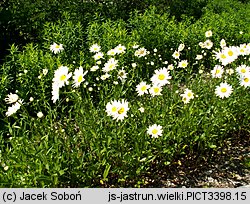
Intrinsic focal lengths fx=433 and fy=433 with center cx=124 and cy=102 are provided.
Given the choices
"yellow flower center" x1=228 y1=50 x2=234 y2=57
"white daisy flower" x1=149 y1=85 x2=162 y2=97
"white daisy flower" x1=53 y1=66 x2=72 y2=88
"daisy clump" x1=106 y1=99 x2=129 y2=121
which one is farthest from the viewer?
"yellow flower center" x1=228 y1=50 x2=234 y2=57

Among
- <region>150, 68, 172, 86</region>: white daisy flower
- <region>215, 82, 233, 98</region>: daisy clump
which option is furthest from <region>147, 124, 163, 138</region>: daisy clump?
A: <region>215, 82, 233, 98</region>: daisy clump

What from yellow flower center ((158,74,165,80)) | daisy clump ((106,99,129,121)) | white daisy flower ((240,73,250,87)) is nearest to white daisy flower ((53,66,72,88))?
daisy clump ((106,99,129,121))

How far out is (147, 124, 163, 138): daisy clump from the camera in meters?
3.19

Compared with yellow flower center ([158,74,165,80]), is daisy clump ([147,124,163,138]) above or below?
below

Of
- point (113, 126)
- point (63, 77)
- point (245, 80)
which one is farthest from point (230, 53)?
point (63, 77)

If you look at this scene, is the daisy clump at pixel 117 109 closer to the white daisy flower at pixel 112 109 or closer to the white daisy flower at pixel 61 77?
the white daisy flower at pixel 112 109

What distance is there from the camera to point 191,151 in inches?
143

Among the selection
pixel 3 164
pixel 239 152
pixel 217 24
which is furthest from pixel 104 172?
pixel 217 24

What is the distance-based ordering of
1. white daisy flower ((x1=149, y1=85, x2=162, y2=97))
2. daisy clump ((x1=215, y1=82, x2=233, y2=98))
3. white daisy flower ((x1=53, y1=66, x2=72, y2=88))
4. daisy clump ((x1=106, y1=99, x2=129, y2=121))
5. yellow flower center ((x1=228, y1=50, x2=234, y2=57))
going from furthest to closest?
yellow flower center ((x1=228, y1=50, x2=234, y2=57)) < daisy clump ((x1=215, y1=82, x2=233, y2=98)) < white daisy flower ((x1=149, y1=85, x2=162, y2=97)) < white daisy flower ((x1=53, y1=66, x2=72, y2=88)) < daisy clump ((x1=106, y1=99, x2=129, y2=121))

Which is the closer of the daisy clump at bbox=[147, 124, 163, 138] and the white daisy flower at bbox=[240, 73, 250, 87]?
the daisy clump at bbox=[147, 124, 163, 138]

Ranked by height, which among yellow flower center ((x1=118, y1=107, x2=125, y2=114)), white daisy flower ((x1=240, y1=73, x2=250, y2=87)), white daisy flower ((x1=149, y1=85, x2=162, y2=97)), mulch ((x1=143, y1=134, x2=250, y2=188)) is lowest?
mulch ((x1=143, y1=134, x2=250, y2=188))

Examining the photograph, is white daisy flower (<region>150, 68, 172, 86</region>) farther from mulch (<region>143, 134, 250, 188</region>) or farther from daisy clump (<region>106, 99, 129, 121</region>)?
mulch (<region>143, 134, 250, 188</region>)

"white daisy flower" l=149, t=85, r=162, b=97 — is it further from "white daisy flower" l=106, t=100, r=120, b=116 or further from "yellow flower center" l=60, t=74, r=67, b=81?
"yellow flower center" l=60, t=74, r=67, b=81

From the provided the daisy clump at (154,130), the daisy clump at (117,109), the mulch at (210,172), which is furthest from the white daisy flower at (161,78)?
the mulch at (210,172)
